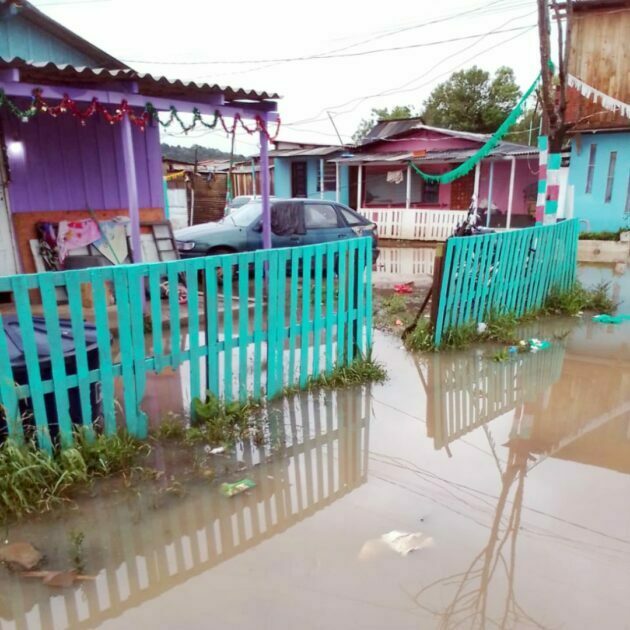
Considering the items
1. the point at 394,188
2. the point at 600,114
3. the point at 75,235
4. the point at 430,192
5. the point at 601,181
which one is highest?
the point at 600,114

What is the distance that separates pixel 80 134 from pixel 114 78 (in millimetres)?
2131

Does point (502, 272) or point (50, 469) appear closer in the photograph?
point (50, 469)

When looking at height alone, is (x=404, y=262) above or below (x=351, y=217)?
below

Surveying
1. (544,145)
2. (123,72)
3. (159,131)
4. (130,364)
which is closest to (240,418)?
(130,364)

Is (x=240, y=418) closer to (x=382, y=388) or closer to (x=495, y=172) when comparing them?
(x=382, y=388)

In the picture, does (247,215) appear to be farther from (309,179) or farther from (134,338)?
(309,179)

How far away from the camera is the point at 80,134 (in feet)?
24.7

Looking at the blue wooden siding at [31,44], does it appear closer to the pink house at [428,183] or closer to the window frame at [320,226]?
the window frame at [320,226]

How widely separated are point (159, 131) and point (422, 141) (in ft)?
48.1

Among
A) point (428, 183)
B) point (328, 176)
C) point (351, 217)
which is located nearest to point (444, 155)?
point (428, 183)

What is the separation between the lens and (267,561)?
279 cm

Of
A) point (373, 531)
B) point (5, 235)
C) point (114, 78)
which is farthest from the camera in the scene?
point (5, 235)

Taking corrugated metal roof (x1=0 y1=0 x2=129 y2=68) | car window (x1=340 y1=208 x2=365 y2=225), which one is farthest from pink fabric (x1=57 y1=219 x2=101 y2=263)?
car window (x1=340 y1=208 x2=365 y2=225)

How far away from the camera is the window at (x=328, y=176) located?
899 inches
